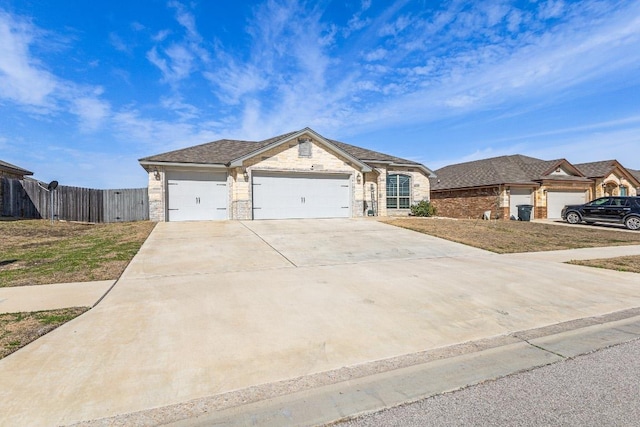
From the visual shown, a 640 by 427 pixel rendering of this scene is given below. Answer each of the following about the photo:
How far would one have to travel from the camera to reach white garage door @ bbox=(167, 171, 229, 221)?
16.0m

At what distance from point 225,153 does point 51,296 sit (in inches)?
536

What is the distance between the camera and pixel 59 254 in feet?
28.1

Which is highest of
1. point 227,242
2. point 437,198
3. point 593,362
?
point 437,198

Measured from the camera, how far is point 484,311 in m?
4.83

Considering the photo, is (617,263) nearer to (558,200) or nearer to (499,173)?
(499,173)

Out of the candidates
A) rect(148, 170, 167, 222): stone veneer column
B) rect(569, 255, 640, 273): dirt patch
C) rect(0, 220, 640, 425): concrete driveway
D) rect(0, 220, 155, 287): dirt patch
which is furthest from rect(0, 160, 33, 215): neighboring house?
rect(569, 255, 640, 273): dirt patch

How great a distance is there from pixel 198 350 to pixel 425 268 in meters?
5.46

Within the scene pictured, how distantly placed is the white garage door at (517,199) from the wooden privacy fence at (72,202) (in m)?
23.0

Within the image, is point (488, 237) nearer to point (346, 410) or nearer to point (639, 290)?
point (639, 290)

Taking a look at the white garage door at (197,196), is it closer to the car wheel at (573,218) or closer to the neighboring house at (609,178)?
the car wheel at (573,218)

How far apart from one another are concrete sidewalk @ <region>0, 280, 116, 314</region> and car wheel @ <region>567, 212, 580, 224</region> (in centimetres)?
2382

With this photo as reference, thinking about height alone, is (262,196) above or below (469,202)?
above

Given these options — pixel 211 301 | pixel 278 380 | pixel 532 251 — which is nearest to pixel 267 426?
pixel 278 380

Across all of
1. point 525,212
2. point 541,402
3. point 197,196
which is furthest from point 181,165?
point 525,212
